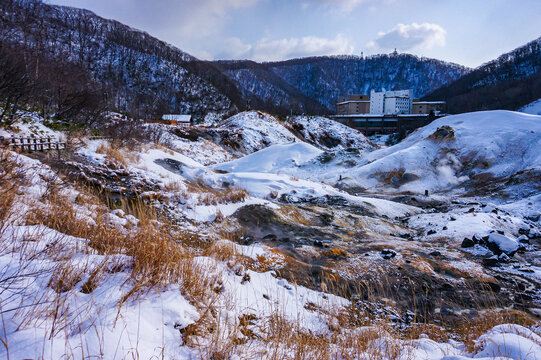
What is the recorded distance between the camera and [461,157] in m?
19.0

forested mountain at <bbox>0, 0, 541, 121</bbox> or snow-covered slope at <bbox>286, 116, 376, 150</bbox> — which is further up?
forested mountain at <bbox>0, 0, 541, 121</bbox>

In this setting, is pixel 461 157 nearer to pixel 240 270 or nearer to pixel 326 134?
pixel 240 270

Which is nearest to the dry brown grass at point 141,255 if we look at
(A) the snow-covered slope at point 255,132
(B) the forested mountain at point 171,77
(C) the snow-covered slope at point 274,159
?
(C) the snow-covered slope at point 274,159

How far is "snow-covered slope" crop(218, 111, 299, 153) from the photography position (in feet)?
113

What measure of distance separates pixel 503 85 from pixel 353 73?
12816 cm

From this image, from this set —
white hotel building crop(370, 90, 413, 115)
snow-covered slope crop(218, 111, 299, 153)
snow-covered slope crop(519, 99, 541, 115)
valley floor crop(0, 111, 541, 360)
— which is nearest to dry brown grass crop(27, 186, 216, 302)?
valley floor crop(0, 111, 541, 360)

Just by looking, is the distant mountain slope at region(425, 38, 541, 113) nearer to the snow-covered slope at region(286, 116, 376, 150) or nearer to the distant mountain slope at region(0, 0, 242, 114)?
the snow-covered slope at region(286, 116, 376, 150)

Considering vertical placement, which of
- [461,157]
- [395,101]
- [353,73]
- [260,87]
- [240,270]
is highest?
[353,73]

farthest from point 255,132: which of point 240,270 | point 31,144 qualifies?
point 240,270

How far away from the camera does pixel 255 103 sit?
98688 mm

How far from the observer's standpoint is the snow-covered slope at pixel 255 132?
3447 centimetres

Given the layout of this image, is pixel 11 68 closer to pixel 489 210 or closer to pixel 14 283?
pixel 14 283

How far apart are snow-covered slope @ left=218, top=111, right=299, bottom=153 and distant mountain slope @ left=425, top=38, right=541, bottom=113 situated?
5896cm

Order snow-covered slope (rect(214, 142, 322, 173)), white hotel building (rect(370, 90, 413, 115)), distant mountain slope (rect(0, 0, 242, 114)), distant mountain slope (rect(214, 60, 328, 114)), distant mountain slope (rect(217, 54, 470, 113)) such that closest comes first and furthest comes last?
snow-covered slope (rect(214, 142, 322, 173))
distant mountain slope (rect(0, 0, 242, 114))
white hotel building (rect(370, 90, 413, 115))
distant mountain slope (rect(214, 60, 328, 114))
distant mountain slope (rect(217, 54, 470, 113))
